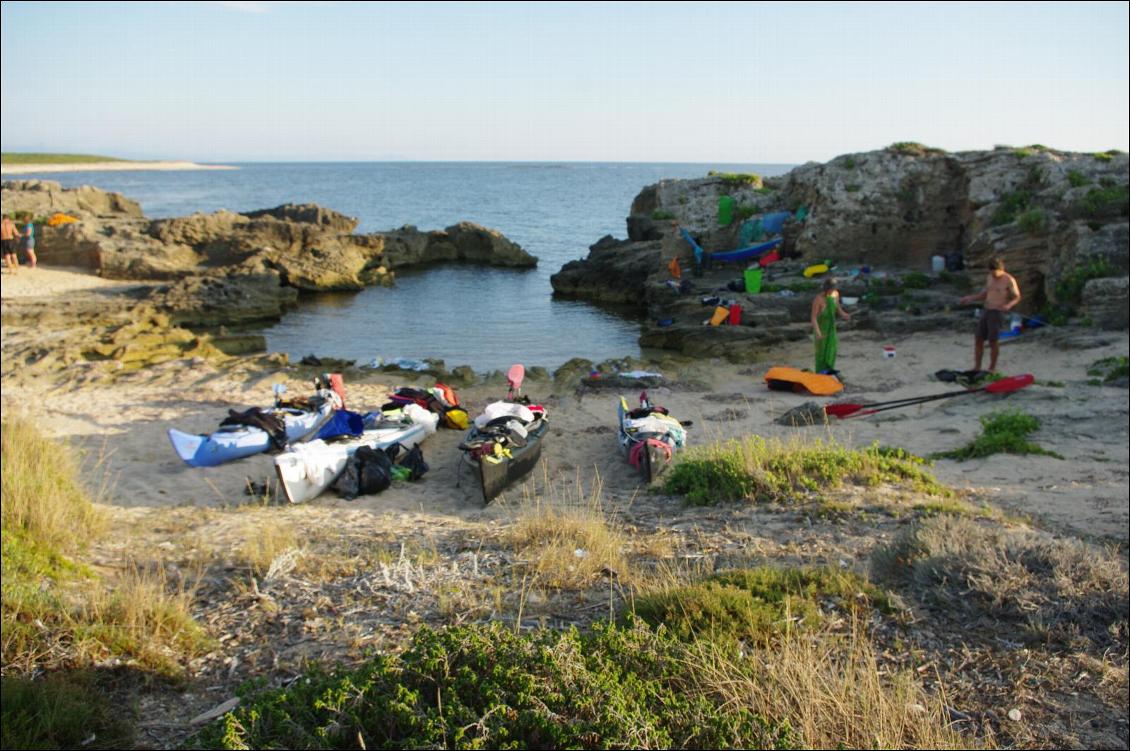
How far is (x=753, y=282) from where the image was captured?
2269cm

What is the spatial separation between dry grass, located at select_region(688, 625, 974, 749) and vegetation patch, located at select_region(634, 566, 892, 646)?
43 cm

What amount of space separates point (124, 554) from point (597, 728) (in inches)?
217

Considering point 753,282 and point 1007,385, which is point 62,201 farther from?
point 1007,385

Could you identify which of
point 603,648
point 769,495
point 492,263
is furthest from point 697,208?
point 603,648

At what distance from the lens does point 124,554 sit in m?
7.03

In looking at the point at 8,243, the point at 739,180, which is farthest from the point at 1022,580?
the point at 8,243

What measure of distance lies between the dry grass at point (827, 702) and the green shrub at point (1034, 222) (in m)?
17.5

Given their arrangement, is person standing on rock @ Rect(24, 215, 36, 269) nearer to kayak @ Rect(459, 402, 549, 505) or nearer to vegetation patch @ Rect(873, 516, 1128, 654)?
kayak @ Rect(459, 402, 549, 505)

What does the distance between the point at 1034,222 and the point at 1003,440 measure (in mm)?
10793

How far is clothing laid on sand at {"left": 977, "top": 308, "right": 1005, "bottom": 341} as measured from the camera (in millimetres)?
14039

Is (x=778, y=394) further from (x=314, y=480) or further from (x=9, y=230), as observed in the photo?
(x=9, y=230)

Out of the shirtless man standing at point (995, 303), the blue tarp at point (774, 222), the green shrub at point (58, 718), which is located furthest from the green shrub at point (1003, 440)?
the blue tarp at point (774, 222)

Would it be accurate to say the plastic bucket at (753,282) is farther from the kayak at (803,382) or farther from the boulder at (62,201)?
the boulder at (62,201)

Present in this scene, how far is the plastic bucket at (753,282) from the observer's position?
2258 cm
